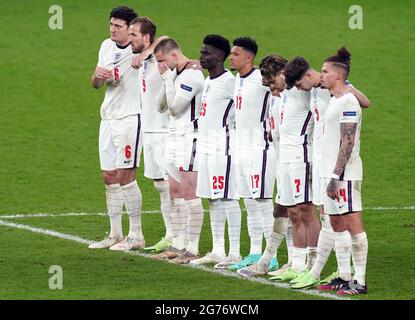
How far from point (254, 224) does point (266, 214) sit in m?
0.22

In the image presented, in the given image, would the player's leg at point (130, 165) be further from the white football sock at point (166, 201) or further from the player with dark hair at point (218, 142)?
the player with dark hair at point (218, 142)

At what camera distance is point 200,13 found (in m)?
34.2

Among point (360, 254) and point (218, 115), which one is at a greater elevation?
point (218, 115)

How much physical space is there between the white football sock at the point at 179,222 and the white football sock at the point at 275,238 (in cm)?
147

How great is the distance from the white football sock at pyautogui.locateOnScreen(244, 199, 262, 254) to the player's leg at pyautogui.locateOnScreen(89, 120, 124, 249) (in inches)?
83.2

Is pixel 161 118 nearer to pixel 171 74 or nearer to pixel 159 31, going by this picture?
pixel 171 74

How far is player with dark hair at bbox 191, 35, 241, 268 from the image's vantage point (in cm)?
1617

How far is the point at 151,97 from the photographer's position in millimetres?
17188

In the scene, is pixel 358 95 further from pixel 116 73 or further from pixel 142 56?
pixel 116 73

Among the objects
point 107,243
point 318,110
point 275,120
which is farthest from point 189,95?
point 107,243

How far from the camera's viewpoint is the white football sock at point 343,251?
14484 millimetres

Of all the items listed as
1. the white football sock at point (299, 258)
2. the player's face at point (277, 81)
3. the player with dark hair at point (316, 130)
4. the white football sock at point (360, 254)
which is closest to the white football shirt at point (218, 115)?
the player's face at point (277, 81)

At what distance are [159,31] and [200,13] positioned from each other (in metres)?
2.21

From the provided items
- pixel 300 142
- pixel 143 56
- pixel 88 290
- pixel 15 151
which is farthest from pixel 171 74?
pixel 15 151
